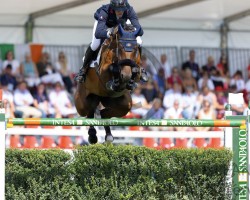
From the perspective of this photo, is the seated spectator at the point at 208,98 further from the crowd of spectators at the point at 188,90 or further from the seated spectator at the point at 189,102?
the seated spectator at the point at 189,102

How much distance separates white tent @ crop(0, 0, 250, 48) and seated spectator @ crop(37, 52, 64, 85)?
3.00ft

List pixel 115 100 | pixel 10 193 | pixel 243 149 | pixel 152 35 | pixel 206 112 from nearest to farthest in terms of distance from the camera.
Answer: pixel 10 193 < pixel 243 149 < pixel 115 100 < pixel 206 112 < pixel 152 35

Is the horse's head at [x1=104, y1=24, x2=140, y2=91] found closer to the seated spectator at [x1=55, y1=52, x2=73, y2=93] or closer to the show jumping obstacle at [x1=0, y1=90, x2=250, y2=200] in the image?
the show jumping obstacle at [x1=0, y1=90, x2=250, y2=200]

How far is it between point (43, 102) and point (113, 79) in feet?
24.2

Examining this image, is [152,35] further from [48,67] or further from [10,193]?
[10,193]

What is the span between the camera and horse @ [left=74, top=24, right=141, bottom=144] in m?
8.32

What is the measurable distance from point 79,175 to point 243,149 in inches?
66.7

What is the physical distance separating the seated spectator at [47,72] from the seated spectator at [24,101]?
0.82m

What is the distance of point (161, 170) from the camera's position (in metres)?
7.62

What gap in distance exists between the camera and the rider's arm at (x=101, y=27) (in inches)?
347

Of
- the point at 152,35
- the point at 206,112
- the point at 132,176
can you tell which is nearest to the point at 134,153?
the point at 132,176

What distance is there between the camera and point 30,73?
16.6 metres

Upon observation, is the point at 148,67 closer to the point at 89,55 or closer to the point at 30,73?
the point at 30,73

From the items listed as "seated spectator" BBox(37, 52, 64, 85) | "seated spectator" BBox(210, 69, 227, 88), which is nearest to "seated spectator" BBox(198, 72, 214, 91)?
"seated spectator" BBox(210, 69, 227, 88)
